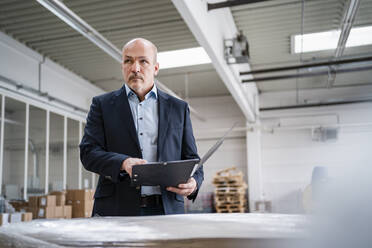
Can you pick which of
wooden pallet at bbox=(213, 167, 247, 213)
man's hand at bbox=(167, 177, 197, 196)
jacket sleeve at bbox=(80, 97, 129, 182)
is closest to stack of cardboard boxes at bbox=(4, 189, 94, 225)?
wooden pallet at bbox=(213, 167, 247, 213)

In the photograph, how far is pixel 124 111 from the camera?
64.1 inches

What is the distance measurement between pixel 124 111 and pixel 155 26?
254 inches

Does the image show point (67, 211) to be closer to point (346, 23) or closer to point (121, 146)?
point (346, 23)

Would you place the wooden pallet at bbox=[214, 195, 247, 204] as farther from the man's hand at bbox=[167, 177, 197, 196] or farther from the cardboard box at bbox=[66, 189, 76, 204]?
the man's hand at bbox=[167, 177, 197, 196]

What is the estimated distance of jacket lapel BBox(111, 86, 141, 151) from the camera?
158 centimetres

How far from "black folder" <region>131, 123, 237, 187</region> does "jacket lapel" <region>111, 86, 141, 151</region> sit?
9.5 inches

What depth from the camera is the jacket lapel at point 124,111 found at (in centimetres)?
158

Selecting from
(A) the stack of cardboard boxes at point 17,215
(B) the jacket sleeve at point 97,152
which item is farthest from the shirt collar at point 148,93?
(A) the stack of cardboard boxes at point 17,215

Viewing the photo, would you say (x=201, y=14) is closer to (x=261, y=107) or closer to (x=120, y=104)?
(x=120, y=104)

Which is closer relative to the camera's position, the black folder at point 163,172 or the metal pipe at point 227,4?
the black folder at point 163,172

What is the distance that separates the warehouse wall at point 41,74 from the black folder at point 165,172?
302 inches

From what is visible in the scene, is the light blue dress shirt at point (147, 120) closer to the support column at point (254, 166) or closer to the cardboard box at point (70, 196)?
the cardboard box at point (70, 196)

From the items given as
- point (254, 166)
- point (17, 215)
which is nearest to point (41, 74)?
point (17, 215)

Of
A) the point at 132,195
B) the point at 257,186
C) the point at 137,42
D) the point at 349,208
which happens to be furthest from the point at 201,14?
the point at 257,186
